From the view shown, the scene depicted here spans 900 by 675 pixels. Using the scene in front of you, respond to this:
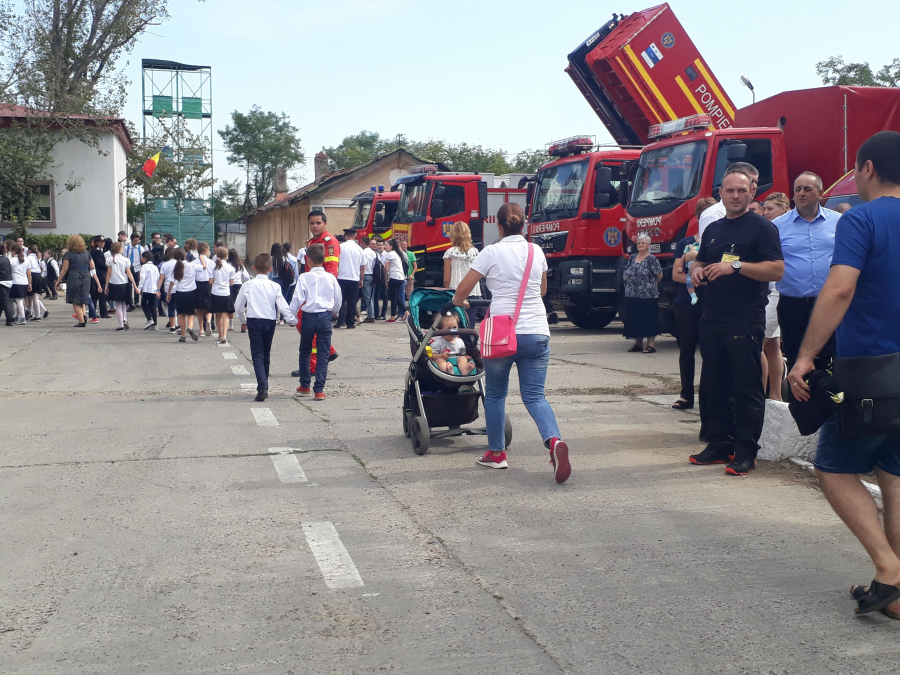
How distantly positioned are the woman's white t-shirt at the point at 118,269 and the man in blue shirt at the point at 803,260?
50.7ft

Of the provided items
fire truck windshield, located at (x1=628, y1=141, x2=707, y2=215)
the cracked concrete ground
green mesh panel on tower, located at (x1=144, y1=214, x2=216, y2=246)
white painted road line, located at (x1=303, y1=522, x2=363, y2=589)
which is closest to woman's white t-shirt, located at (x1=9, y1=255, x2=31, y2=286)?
the cracked concrete ground

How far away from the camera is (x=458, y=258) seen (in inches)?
504

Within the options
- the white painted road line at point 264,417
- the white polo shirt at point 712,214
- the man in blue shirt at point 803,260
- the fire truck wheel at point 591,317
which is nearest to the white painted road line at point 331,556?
the white painted road line at point 264,417

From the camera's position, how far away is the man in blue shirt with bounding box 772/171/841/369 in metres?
6.68

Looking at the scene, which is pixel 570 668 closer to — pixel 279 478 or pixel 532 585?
pixel 532 585

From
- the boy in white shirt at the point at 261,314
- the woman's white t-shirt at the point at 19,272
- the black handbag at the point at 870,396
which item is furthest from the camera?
the woman's white t-shirt at the point at 19,272

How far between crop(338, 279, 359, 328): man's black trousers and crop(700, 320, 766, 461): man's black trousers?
11415 millimetres

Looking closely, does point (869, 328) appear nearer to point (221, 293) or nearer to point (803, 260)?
point (803, 260)

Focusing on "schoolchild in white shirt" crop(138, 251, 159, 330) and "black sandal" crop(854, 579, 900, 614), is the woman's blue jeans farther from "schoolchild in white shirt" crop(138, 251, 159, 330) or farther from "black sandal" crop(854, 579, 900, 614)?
"schoolchild in white shirt" crop(138, 251, 159, 330)

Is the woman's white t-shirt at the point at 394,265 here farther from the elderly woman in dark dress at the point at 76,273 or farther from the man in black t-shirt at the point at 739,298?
the man in black t-shirt at the point at 739,298

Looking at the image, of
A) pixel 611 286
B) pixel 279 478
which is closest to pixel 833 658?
pixel 279 478

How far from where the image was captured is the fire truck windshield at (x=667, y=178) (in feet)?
45.2

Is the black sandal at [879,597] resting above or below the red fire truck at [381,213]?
below

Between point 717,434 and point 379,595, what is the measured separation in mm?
3441
